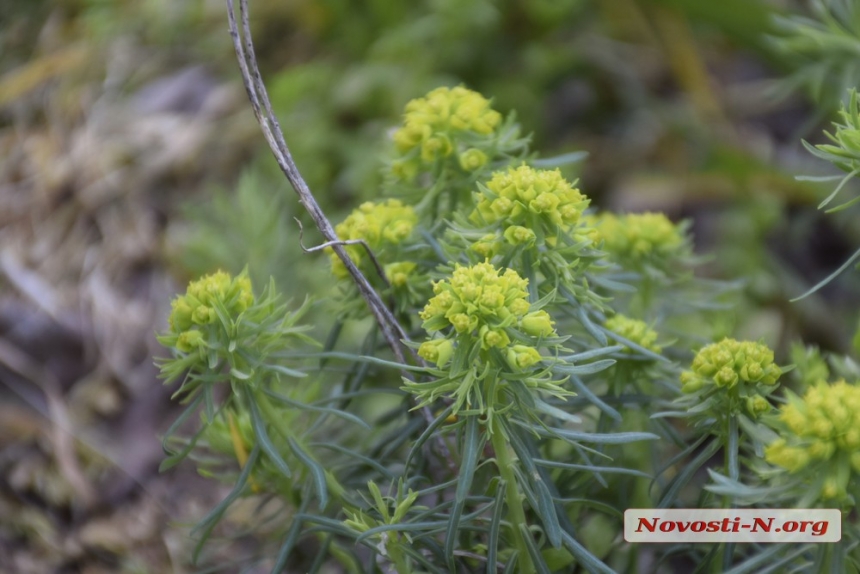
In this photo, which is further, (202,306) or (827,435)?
(202,306)

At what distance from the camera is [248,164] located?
2143mm

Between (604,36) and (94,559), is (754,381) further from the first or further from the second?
(604,36)

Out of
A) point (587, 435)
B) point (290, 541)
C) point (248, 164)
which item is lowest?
point (248, 164)

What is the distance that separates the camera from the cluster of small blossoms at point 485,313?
66 centimetres

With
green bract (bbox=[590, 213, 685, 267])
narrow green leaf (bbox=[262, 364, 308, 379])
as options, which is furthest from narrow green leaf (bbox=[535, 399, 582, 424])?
green bract (bbox=[590, 213, 685, 267])

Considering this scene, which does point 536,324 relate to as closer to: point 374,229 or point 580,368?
point 580,368

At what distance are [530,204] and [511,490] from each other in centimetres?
25

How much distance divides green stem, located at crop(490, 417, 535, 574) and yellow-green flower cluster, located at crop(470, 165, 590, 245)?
171 mm

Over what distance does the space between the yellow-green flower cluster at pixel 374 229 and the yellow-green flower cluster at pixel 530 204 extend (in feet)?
0.38

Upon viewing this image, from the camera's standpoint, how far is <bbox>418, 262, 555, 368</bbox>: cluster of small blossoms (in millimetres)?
662

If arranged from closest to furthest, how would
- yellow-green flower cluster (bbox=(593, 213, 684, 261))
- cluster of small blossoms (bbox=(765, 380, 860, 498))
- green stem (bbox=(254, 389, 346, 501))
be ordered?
cluster of small blossoms (bbox=(765, 380, 860, 498)) → green stem (bbox=(254, 389, 346, 501)) → yellow-green flower cluster (bbox=(593, 213, 684, 261))

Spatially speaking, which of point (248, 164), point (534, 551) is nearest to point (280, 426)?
point (534, 551)

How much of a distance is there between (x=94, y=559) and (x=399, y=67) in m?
1.32

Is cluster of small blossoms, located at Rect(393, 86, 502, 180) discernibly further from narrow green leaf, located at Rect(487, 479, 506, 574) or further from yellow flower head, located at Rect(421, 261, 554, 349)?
narrow green leaf, located at Rect(487, 479, 506, 574)
